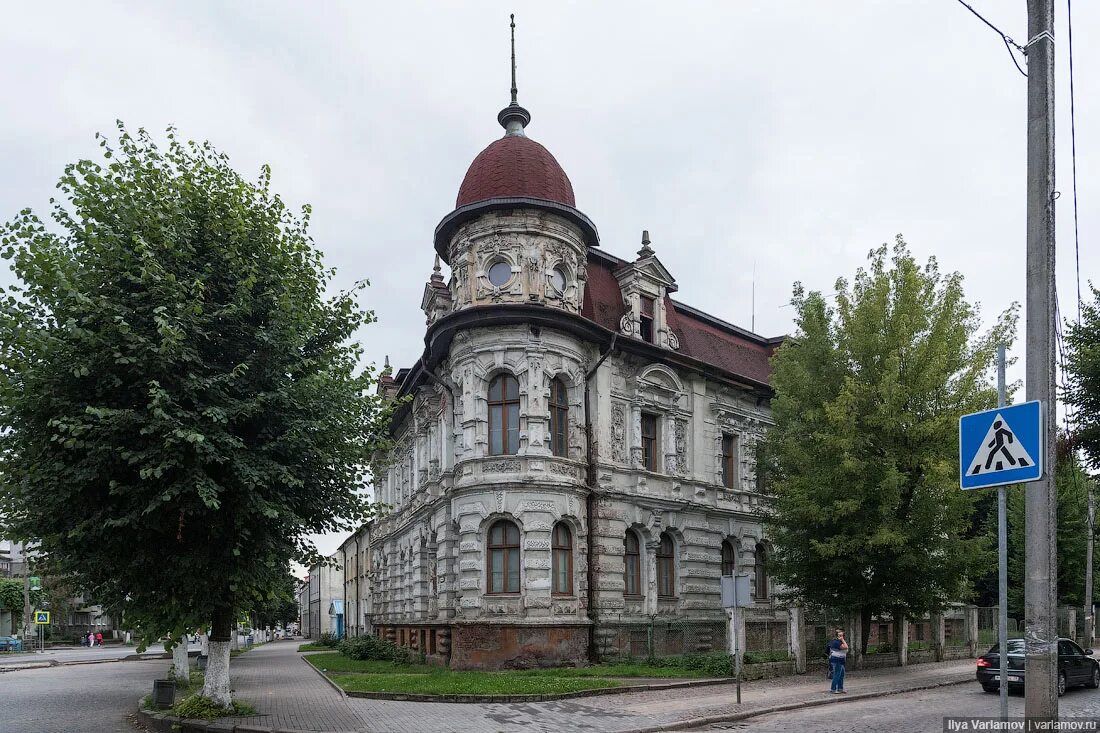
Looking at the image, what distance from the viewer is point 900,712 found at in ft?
54.8

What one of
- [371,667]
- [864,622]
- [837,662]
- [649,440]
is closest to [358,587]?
[371,667]

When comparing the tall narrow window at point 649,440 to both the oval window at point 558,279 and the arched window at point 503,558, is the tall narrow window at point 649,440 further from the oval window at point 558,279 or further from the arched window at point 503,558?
the arched window at point 503,558

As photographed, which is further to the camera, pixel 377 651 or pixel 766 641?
pixel 377 651

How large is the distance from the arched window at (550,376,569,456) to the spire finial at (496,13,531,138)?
29.3 ft

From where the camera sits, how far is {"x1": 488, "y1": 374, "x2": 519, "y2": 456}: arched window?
85.3 ft

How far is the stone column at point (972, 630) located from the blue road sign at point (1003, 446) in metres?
27.9

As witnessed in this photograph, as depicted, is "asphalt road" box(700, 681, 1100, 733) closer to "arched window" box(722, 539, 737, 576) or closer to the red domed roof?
"arched window" box(722, 539, 737, 576)

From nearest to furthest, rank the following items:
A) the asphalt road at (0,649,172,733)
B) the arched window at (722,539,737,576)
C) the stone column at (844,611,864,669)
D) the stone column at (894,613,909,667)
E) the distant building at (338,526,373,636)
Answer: the asphalt road at (0,649,172,733) < the stone column at (844,611,864,669) < the stone column at (894,613,909,667) < the arched window at (722,539,737,576) < the distant building at (338,526,373,636)

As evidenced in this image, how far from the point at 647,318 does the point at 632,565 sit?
27.0 ft

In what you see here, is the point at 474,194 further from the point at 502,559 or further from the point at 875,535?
the point at 875,535

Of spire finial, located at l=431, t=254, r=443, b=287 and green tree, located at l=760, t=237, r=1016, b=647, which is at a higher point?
spire finial, located at l=431, t=254, r=443, b=287

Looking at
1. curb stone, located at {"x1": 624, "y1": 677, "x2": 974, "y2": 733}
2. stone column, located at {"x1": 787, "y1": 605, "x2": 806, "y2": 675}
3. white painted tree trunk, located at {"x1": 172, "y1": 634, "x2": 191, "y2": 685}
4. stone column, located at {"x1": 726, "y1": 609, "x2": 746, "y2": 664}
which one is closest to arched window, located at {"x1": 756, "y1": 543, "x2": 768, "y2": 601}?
stone column, located at {"x1": 787, "y1": 605, "x2": 806, "y2": 675}

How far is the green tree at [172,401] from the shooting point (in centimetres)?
1416

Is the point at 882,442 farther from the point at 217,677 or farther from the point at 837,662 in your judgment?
the point at 217,677
